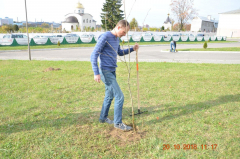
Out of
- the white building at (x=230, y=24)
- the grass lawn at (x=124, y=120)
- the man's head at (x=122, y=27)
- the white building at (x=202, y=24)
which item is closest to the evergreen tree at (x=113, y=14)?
the man's head at (x=122, y=27)

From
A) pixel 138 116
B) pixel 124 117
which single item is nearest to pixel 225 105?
pixel 138 116

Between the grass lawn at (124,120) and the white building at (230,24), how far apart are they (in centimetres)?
6250

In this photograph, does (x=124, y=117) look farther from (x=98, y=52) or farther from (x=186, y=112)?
(x=98, y=52)

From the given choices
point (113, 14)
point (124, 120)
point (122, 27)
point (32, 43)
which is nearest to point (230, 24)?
point (32, 43)

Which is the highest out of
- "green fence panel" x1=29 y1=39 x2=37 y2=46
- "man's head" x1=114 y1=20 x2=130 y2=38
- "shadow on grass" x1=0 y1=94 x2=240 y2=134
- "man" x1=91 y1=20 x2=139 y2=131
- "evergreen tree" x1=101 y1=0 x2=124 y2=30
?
"green fence panel" x1=29 y1=39 x2=37 y2=46

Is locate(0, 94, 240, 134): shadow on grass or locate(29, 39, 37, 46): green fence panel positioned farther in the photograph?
locate(29, 39, 37, 46): green fence panel

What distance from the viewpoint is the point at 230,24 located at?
5941 cm

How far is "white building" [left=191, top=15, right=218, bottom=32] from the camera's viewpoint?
267 ft

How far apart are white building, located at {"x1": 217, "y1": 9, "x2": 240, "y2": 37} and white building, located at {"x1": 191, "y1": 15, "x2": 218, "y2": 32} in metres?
18.4

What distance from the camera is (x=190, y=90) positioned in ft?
18.9

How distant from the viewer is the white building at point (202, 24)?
8125cm

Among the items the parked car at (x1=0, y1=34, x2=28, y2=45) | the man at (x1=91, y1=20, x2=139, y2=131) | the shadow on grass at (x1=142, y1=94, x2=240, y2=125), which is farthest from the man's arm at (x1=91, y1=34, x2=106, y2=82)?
the parked car at (x1=0, y1=34, x2=28, y2=45)

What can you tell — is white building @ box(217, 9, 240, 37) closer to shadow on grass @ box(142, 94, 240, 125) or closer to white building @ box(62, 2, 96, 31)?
white building @ box(62, 2, 96, 31)

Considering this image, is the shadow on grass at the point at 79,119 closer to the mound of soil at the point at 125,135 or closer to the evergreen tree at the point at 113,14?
the mound of soil at the point at 125,135
